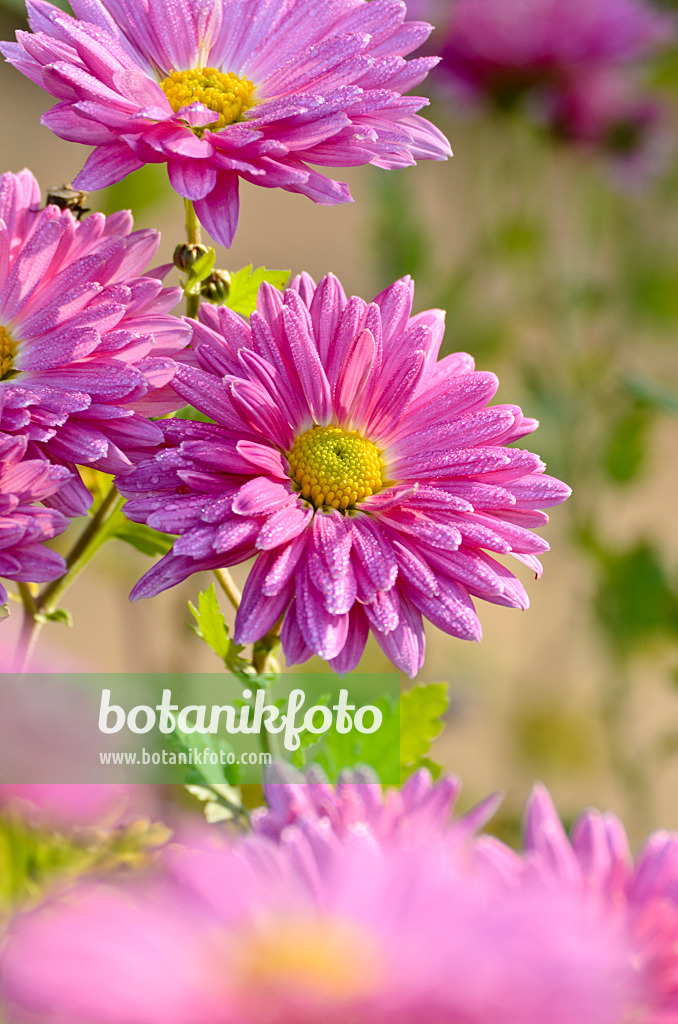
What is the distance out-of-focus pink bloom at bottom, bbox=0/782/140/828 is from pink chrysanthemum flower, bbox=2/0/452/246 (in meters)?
0.16

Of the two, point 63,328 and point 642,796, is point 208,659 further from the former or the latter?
point 63,328

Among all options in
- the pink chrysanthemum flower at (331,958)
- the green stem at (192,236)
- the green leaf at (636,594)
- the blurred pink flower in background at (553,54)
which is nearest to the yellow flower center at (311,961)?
the pink chrysanthemum flower at (331,958)

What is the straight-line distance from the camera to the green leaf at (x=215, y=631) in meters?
0.29

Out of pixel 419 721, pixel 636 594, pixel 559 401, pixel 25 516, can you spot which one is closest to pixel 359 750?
pixel 419 721

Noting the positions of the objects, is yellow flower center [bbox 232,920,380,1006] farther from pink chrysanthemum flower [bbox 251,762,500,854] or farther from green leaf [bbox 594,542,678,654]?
green leaf [bbox 594,542,678,654]

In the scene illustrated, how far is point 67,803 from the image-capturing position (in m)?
0.27

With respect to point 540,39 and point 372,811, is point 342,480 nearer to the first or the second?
point 372,811

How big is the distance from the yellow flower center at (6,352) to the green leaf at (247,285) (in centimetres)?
7

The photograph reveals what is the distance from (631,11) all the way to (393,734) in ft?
2.38

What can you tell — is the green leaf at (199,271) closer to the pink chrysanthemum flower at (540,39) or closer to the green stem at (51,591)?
the green stem at (51,591)

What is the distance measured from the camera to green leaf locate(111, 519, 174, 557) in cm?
34

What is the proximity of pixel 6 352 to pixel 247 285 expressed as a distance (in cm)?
8

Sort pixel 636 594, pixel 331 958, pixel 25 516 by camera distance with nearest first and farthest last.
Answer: pixel 331 958
pixel 25 516
pixel 636 594

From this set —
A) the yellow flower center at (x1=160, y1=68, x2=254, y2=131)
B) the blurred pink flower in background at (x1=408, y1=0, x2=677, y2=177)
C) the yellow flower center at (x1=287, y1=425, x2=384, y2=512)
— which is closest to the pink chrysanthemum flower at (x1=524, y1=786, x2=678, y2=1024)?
the yellow flower center at (x1=287, y1=425, x2=384, y2=512)
